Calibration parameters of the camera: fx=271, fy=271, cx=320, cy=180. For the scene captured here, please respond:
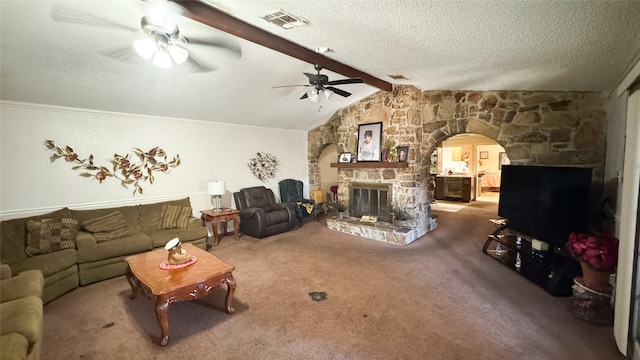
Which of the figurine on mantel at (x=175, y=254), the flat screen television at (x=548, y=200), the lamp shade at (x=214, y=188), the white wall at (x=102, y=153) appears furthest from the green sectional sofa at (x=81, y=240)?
the flat screen television at (x=548, y=200)

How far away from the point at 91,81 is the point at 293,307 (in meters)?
3.50

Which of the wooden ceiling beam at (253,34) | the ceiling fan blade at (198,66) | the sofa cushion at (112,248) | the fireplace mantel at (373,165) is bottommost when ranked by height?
the sofa cushion at (112,248)

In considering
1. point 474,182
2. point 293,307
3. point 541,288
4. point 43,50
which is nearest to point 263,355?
point 293,307

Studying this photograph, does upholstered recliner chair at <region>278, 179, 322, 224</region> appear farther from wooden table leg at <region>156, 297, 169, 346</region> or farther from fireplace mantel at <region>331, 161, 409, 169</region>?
wooden table leg at <region>156, 297, 169, 346</region>

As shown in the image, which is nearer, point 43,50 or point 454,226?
point 43,50

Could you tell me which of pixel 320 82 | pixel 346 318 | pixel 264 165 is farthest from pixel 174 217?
pixel 346 318

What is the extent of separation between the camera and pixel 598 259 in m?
2.39

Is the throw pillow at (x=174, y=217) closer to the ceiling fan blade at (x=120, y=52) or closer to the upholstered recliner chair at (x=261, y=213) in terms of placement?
the upholstered recliner chair at (x=261, y=213)

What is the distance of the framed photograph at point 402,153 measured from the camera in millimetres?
4965

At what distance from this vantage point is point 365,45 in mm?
2900

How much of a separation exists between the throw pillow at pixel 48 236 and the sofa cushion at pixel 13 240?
58mm

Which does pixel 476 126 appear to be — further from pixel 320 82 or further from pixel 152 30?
pixel 152 30

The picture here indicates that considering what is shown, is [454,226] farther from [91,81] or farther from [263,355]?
[91,81]

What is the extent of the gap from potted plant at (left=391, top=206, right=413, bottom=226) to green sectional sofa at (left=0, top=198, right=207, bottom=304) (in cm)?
335
